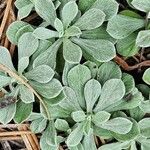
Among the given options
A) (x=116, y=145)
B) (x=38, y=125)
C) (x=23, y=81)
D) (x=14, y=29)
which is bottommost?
(x=116, y=145)

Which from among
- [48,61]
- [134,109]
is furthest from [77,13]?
[134,109]

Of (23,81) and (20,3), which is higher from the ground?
(20,3)

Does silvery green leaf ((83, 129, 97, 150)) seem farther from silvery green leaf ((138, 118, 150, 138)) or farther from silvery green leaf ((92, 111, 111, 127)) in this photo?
silvery green leaf ((138, 118, 150, 138))

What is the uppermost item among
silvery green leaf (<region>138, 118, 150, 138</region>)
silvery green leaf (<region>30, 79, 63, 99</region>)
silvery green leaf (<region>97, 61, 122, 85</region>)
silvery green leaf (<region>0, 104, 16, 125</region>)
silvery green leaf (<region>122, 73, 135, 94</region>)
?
silvery green leaf (<region>30, 79, 63, 99</region>)

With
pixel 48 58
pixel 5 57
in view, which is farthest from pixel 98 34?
pixel 5 57

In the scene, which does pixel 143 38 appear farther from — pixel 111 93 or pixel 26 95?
pixel 26 95

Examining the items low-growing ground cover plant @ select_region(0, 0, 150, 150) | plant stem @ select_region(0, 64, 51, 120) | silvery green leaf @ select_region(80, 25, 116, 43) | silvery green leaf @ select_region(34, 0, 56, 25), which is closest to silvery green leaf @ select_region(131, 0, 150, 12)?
low-growing ground cover plant @ select_region(0, 0, 150, 150)

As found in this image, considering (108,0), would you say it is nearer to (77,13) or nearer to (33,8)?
(77,13)
